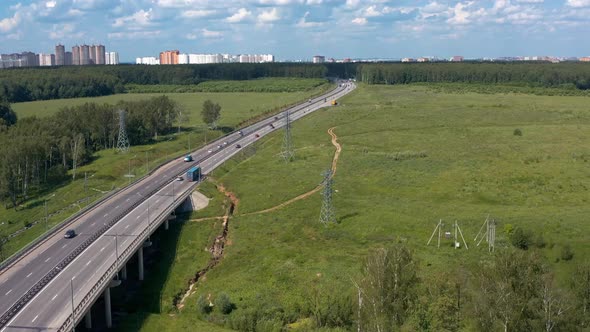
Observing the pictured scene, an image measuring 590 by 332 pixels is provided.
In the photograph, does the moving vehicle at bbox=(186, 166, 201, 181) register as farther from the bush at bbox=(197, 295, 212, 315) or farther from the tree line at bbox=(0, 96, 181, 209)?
the bush at bbox=(197, 295, 212, 315)

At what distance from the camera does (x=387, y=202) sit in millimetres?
75875

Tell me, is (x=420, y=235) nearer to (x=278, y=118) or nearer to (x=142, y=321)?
(x=142, y=321)

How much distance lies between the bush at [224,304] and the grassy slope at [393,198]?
0.99 metres

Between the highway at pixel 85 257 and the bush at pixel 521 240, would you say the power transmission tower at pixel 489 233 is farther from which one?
the highway at pixel 85 257

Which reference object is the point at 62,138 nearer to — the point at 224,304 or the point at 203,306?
the point at 203,306

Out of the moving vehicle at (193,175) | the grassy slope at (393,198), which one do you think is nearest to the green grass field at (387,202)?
the grassy slope at (393,198)

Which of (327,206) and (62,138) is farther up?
(62,138)

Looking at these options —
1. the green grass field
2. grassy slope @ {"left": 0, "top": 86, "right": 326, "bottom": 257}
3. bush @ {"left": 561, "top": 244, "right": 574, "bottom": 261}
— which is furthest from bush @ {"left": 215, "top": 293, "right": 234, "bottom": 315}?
grassy slope @ {"left": 0, "top": 86, "right": 326, "bottom": 257}

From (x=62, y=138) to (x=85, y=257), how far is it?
219ft

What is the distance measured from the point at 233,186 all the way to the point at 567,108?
12353cm

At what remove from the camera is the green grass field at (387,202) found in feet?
183

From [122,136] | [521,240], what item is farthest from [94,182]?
[521,240]

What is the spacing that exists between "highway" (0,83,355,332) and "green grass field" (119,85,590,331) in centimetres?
703

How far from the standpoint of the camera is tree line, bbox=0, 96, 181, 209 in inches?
3920
